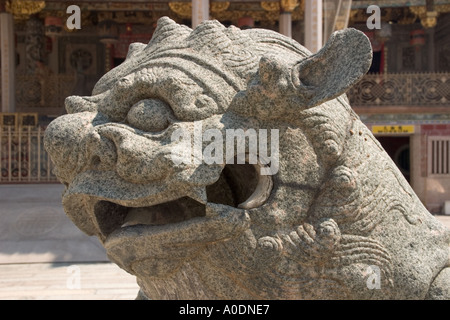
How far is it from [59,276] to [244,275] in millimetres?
3294

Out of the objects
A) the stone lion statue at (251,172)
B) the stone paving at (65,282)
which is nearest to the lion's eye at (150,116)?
the stone lion statue at (251,172)

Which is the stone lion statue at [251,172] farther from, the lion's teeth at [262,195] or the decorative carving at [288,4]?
the decorative carving at [288,4]

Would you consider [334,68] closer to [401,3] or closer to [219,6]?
[219,6]

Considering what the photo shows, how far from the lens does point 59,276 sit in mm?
4438

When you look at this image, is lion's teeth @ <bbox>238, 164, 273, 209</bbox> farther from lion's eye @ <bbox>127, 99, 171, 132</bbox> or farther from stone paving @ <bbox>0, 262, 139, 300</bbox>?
stone paving @ <bbox>0, 262, 139, 300</bbox>

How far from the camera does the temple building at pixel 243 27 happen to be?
7449mm

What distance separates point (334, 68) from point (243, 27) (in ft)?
30.0

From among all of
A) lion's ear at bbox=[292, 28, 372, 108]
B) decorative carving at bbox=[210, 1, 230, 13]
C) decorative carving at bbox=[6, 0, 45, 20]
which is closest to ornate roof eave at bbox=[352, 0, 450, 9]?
decorative carving at bbox=[210, 1, 230, 13]

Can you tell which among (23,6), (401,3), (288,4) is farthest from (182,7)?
(401,3)

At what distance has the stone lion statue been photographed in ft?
5.05

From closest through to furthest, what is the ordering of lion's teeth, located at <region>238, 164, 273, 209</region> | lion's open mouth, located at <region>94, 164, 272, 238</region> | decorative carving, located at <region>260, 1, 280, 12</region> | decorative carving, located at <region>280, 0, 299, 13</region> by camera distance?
lion's teeth, located at <region>238, 164, 273, 209</region> → lion's open mouth, located at <region>94, 164, 272, 238</region> → decorative carving, located at <region>280, 0, 299, 13</region> → decorative carving, located at <region>260, 1, 280, 12</region>

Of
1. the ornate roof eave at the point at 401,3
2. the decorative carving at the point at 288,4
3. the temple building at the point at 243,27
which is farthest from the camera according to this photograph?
the ornate roof eave at the point at 401,3

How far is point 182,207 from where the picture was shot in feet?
5.82

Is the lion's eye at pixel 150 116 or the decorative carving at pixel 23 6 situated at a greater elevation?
the decorative carving at pixel 23 6
